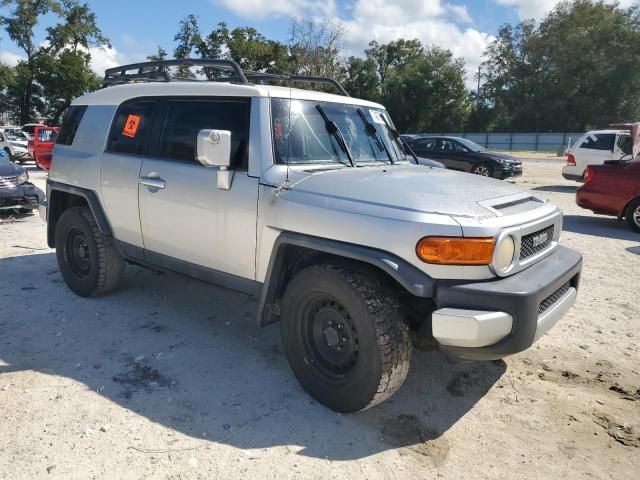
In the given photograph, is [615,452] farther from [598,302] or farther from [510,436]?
[598,302]

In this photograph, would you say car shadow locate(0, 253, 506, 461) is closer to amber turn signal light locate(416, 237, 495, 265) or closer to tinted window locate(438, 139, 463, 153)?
amber turn signal light locate(416, 237, 495, 265)

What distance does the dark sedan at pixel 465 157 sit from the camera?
15664 millimetres

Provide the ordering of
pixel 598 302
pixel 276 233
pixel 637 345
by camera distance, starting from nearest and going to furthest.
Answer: pixel 276 233
pixel 637 345
pixel 598 302

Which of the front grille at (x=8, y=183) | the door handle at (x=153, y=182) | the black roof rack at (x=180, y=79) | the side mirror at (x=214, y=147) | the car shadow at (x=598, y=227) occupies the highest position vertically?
the black roof rack at (x=180, y=79)

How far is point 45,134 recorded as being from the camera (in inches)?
699

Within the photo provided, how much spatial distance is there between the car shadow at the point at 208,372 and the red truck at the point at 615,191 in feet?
21.8

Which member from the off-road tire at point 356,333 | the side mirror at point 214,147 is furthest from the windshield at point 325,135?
the off-road tire at point 356,333

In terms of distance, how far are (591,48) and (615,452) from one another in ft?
180

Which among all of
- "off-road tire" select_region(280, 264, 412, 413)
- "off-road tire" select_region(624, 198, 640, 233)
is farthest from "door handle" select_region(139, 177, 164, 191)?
"off-road tire" select_region(624, 198, 640, 233)

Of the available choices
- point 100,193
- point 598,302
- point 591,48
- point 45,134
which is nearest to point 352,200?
point 100,193

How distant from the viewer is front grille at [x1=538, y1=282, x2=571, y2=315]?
2928mm

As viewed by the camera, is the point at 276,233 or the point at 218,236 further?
the point at 218,236

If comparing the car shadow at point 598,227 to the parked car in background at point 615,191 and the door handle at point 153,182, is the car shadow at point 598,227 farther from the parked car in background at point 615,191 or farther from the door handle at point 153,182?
the door handle at point 153,182

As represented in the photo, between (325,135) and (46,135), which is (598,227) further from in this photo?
(46,135)
